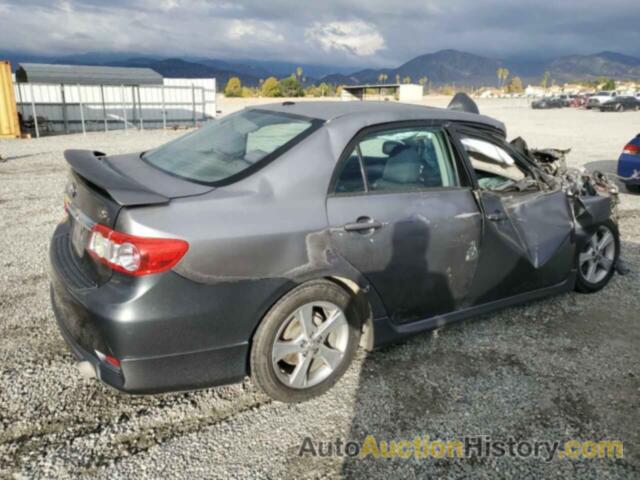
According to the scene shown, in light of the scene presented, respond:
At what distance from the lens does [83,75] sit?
20.2 meters

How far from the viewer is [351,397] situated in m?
2.96

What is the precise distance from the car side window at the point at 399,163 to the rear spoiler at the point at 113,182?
39.6 inches

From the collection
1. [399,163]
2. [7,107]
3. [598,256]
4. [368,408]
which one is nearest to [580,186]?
[598,256]

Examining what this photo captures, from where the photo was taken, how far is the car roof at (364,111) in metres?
3.07

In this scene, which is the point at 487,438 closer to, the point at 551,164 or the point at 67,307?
the point at 67,307

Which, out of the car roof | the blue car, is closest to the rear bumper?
the car roof

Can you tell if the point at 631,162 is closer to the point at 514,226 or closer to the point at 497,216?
the point at 514,226

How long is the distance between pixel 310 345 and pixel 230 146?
4.30ft

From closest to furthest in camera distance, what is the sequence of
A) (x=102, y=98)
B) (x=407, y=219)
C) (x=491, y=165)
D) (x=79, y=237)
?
(x=79, y=237), (x=407, y=219), (x=491, y=165), (x=102, y=98)

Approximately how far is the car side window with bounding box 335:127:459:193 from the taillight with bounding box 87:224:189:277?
968 millimetres

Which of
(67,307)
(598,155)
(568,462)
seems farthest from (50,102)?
(568,462)

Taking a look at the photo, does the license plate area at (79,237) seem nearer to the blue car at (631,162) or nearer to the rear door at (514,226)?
the rear door at (514,226)

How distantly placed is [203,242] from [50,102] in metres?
22.4

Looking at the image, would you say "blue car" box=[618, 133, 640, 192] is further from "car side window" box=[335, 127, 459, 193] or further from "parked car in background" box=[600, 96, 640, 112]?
"parked car in background" box=[600, 96, 640, 112]
